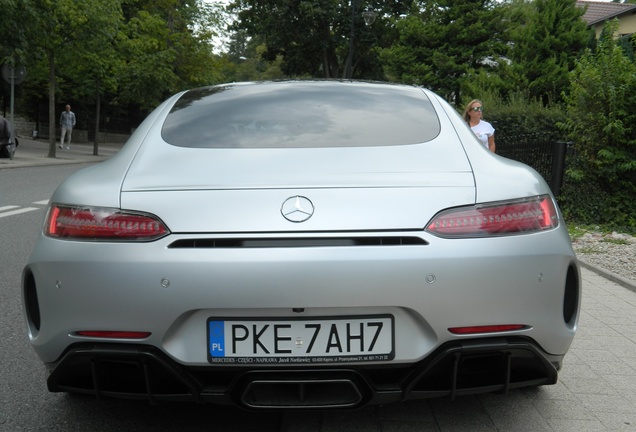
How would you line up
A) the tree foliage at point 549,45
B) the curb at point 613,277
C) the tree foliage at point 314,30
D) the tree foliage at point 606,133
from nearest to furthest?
the curb at point 613,277 → the tree foliage at point 606,133 → the tree foliage at point 549,45 → the tree foliage at point 314,30

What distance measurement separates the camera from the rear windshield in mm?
A: 3025

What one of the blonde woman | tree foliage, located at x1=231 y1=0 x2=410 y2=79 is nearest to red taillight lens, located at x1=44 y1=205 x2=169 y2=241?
the blonde woman

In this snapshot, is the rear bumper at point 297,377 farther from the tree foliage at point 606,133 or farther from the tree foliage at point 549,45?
the tree foliage at point 549,45

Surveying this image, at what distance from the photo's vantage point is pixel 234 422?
3223mm

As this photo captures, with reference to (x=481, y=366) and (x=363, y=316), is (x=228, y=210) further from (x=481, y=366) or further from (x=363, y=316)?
(x=481, y=366)

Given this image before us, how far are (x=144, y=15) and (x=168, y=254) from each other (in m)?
32.5

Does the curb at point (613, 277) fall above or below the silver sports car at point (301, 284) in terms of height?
below

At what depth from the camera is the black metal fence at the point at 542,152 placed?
35.9 feet

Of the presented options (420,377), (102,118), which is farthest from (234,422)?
(102,118)

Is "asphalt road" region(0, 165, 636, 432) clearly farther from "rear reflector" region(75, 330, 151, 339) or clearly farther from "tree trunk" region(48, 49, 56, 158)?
"tree trunk" region(48, 49, 56, 158)

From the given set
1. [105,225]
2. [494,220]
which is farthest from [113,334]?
[494,220]

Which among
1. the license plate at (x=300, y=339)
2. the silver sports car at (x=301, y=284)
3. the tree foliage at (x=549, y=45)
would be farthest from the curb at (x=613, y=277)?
the tree foliage at (x=549, y=45)

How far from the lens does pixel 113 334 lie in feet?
8.33

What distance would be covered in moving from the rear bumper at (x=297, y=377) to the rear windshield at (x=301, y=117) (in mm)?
890
